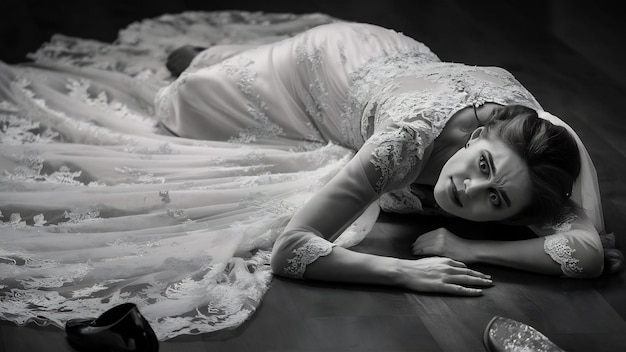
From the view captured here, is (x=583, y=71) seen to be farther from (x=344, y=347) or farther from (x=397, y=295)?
(x=344, y=347)

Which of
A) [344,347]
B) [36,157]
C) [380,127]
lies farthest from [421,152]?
[36,157]

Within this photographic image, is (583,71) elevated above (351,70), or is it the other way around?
(351,70)

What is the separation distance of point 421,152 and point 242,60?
1.14 m

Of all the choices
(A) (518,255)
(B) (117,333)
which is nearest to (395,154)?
(A) (518,255)

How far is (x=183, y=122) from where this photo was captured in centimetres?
385

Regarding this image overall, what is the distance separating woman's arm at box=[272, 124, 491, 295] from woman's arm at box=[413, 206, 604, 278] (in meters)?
0.19

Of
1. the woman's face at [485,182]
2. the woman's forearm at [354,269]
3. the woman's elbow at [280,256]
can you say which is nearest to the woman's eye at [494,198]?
the woman's face at [485,182]

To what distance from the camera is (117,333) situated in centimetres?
258

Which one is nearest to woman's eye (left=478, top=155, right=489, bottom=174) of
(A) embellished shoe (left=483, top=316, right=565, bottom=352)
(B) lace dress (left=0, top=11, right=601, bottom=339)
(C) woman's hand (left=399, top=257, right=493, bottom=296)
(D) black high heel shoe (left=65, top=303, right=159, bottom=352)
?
(B) lace dress (left=0, top=11, right=601, bottom=339)

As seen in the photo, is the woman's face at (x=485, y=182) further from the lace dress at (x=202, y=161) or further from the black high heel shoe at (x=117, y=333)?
the black high heel shoe at (x=117, y=333)

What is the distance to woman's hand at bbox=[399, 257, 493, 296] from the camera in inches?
118

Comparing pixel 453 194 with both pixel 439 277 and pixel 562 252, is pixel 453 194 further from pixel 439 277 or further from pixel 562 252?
pixel 562 252

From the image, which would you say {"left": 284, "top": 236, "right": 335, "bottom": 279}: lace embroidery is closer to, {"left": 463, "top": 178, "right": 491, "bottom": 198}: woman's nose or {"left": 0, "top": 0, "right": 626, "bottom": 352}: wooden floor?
{"left": 0, "top": 0, "right": 626, "bottom": 352}: wooden floor

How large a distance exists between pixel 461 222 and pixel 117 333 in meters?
1.39
